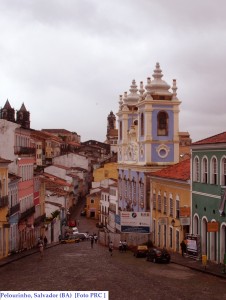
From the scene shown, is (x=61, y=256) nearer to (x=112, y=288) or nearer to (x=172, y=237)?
(x=172, y=237)

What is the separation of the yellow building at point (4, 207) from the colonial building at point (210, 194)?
504 inches

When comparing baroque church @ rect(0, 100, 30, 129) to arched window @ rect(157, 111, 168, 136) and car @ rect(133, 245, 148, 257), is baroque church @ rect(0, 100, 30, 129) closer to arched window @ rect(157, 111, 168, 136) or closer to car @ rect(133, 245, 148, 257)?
arched window @ rect(157, 111, 168, 136)

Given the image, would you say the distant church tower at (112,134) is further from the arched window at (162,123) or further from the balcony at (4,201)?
the balcony at (4,201)

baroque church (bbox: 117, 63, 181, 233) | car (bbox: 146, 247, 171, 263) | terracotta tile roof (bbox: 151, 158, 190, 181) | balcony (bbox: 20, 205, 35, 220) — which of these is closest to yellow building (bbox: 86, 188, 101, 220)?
baroque church (bbox: 117, 63, 181, 233)

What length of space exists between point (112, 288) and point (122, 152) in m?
45.3

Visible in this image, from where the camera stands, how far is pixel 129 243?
171 ft

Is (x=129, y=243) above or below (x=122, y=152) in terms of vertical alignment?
below

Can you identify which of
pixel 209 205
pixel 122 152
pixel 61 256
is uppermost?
pixel 122 152

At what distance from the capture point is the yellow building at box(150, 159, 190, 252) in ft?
139

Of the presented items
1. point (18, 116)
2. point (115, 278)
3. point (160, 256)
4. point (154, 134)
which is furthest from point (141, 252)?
point (18, 116)

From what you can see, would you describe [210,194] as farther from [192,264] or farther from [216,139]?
[192,264]

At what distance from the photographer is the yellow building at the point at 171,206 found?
4234 cm

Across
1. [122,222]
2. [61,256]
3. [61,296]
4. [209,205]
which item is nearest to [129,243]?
[122,222]
